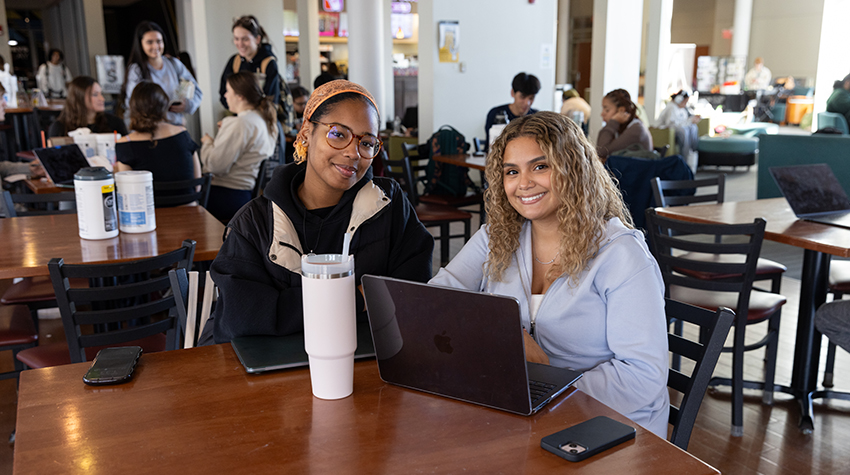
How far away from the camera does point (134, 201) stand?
2.57m

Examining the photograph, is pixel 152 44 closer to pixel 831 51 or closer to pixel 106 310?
pixel 106 310

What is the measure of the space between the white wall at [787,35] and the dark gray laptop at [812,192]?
15410mm

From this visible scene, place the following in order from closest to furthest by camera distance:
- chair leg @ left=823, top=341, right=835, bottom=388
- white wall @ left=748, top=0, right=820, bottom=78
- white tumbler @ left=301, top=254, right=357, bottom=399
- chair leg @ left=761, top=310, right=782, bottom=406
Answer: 1. white tumbler @ left=301, top=254, right=357, bottom=399
2. chair leg @ left=761, top=310, right=782, bottom=406
3. chair leg @ left=823, top=341, right=835, bottom=388
4. white wall @ left=748, top=0, right=820, bottom=78

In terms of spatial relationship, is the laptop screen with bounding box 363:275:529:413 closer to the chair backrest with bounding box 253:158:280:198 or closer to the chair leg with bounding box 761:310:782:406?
the chair leg with bounding box 761:310:782:406

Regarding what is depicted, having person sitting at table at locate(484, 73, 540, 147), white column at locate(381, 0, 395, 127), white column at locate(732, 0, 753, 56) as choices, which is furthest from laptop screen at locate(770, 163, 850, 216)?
white column at locate(732, 0, 753, 56)

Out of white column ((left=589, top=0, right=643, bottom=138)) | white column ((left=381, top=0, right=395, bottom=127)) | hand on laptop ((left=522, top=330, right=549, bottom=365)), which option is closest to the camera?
hand on laptop ((left=522, top=330, right=549, bottom=365))

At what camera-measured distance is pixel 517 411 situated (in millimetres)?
1080

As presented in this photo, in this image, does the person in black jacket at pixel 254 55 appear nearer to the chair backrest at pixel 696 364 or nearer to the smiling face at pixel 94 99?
the smiling face at pixel 94 99

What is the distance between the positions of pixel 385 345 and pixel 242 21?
14.5 ft

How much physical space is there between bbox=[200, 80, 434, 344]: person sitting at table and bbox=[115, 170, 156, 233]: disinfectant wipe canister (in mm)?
1125

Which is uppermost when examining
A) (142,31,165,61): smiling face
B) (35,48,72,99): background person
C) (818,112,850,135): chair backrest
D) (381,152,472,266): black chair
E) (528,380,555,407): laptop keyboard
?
(142,31,165,61): smiling face

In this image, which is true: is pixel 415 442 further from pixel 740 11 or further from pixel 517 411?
pixel 740 11

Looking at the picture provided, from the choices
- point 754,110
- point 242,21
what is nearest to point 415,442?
point 242,21

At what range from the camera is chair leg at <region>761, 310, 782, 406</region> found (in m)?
2.73
